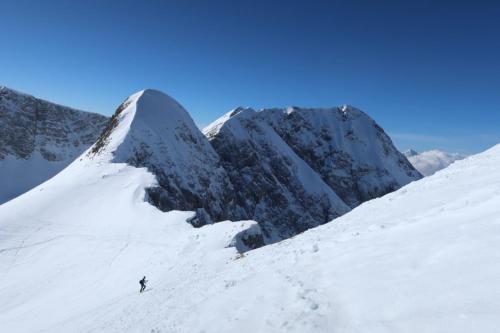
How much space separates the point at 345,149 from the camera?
535 ft

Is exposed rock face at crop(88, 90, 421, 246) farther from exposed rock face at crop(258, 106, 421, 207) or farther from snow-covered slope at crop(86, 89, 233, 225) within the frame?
exposed rock face at crop(258, 106, 421, 207)

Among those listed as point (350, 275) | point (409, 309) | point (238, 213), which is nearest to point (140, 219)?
point (350, 275)

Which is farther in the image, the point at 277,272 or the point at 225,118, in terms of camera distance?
the point at 225,118

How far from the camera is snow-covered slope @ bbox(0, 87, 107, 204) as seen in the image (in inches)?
3529

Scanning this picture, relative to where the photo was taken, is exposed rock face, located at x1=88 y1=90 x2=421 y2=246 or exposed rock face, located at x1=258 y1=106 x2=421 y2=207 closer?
exposed rock face, located at x1=88 y1=90 x2=421 y2=246

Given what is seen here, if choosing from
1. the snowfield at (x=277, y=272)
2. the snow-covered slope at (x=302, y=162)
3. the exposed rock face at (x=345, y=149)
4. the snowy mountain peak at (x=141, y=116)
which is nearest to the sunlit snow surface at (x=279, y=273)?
the snowfield at (x=277, y=272)

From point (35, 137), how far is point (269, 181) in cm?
6847

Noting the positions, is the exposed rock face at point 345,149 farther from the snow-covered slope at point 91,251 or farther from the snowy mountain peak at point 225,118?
the snow-covered slope at point 91,251

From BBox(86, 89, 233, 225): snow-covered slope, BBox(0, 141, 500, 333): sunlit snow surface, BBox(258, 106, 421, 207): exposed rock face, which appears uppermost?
BBox(258, 106, 421, 207): exposed rock face

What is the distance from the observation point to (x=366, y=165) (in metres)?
160

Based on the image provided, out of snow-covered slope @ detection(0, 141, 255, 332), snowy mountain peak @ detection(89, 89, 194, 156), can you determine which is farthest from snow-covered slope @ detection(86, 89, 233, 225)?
snow-covered slope @ detection(0, 141, 255, 332)

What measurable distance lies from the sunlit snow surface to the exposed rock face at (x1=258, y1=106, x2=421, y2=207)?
5086 inches

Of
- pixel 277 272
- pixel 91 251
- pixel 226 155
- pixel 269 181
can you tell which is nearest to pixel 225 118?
pixel 226 155

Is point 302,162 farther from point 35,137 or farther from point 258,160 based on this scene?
point 35,137
